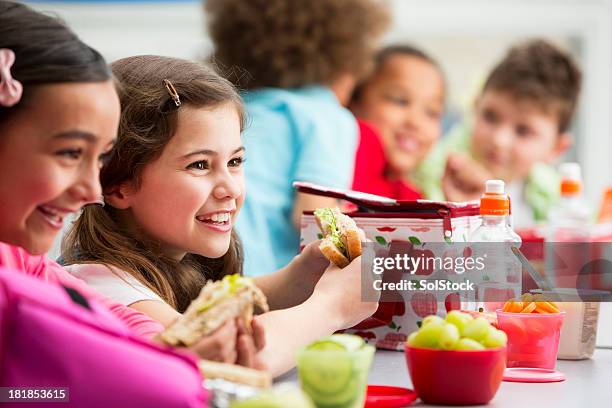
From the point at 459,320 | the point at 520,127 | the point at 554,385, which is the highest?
the point at 520,127

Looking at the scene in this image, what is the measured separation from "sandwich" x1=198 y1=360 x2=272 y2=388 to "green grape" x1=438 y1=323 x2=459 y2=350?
23 cm

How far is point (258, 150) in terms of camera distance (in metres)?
2.37

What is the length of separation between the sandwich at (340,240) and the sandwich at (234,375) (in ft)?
1.34

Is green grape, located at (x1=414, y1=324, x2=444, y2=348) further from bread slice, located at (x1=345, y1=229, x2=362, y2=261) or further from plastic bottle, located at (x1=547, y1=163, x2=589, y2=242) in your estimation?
plastic bottle, located at (x1=547, y1=163, x2=589, y2=242)

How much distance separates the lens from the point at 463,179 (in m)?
2.94

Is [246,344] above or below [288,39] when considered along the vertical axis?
below

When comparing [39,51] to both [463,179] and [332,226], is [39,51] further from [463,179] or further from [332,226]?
[463,179]

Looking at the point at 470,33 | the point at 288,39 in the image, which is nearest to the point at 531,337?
the point at 288,39

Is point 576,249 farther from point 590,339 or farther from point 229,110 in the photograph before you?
point 229,110

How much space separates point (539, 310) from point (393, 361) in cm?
21

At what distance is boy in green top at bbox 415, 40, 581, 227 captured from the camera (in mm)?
2984

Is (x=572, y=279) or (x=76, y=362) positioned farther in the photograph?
(x=572, y=279)

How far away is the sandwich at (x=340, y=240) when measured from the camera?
1.22 m

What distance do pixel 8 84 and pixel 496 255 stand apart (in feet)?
2.40
